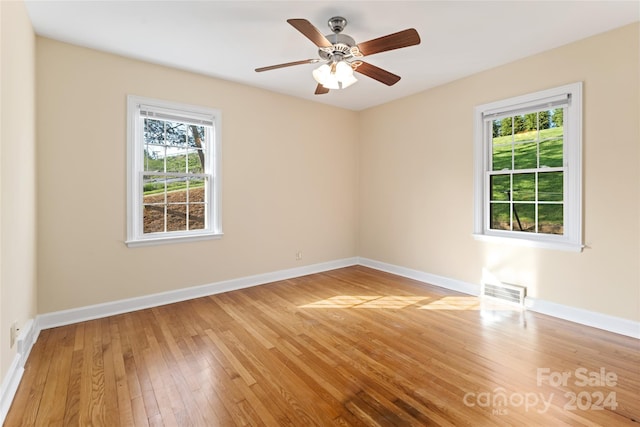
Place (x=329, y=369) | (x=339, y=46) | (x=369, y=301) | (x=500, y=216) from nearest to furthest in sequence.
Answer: (x=329, y=369)
(x=339, y=46)
(x=369, y=301)
(x=500, y=216)

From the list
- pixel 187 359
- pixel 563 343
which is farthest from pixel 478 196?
pixel 187 359

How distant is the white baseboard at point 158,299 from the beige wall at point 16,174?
26cm

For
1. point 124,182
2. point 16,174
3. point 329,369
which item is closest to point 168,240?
point 124,182

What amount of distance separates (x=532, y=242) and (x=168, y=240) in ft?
13.4

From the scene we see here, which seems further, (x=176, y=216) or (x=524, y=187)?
(x=176, y=216)

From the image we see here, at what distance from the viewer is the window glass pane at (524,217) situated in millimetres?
3370

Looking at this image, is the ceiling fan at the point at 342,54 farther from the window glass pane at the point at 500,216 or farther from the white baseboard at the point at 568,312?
the white baseboard at the point at 568,312

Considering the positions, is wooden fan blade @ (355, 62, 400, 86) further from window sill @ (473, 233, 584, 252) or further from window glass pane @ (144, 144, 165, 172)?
window glass pane @ (144, 144, 165, 172)

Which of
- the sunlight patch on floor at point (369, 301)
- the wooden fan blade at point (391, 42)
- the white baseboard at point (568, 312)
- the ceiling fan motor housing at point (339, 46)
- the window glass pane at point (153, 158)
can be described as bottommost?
the sunlight patch on floor at point (369, 301)

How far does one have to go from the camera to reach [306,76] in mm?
3727

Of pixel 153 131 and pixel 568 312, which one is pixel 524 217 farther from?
pixel 153 131

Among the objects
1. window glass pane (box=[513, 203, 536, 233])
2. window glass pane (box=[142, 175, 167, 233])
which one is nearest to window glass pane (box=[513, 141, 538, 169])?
window glass pane (box=[513, 203, 536, 233])

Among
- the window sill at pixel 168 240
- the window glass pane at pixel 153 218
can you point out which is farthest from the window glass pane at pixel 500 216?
the window glass pane at pixel 153 218

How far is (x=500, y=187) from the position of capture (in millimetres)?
3652
